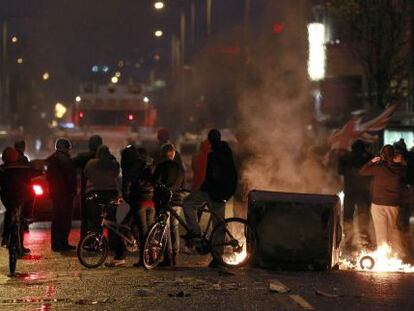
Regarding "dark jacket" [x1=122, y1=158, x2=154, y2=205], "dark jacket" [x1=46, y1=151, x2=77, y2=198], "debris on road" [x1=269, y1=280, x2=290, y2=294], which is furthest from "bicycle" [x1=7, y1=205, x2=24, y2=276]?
"debris on road" [x1=269, y1=280, x2=290, y2=294]

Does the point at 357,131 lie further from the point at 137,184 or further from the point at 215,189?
the point at 137,184

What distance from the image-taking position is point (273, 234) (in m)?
12.0

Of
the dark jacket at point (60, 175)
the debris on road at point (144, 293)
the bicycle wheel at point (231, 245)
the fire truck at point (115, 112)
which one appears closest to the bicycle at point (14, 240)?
the debris on road at point (144, 293)

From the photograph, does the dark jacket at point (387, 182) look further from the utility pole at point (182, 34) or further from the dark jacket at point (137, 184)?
the utility pole at point (182, 34)

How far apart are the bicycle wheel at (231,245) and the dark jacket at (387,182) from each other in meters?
2.15

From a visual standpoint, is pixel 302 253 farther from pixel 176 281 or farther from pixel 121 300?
pixel 121 300

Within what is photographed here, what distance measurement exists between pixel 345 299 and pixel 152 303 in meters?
1.93

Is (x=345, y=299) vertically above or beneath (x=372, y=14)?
beneath

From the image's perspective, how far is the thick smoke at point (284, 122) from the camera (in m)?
15.8

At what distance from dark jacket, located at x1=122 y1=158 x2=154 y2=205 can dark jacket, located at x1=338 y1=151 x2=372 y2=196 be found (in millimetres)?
4202

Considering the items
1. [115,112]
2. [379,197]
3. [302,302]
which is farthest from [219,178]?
[115,112]

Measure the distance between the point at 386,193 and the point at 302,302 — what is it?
411cm

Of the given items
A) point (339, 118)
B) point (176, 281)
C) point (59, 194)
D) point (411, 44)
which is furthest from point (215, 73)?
point (176, 281)

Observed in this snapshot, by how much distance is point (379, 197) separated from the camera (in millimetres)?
13391
